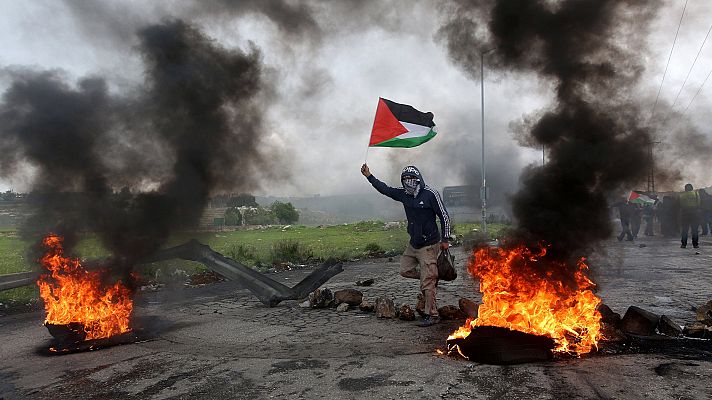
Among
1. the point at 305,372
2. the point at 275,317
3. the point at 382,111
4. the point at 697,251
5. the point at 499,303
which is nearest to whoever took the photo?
the point at 305,372

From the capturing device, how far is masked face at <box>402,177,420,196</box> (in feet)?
20.7

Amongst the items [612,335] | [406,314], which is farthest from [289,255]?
[612,335]

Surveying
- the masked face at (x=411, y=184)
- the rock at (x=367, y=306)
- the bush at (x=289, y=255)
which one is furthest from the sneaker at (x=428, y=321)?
the bush at (x=289, y=255)

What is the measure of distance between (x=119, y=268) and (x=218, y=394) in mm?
3330

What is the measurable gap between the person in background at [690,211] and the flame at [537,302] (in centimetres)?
1227

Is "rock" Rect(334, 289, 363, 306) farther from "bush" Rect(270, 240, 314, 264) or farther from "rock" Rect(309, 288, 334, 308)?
"bush" Rect(270, 240, 314, 264)

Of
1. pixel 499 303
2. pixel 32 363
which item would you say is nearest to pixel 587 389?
pixel 499 303

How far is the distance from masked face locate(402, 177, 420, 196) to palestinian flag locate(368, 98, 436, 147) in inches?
47.4

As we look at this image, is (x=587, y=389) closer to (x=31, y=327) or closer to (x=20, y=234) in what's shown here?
(x=20, y=234)

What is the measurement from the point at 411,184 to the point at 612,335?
294cm

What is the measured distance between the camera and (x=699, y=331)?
507cm

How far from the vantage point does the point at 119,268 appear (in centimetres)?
636

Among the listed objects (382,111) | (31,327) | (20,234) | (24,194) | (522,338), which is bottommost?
(31,327)

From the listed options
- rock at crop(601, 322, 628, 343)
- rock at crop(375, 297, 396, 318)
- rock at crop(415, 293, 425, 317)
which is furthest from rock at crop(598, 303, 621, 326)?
rock at crop(375, 297, 396, 318)
